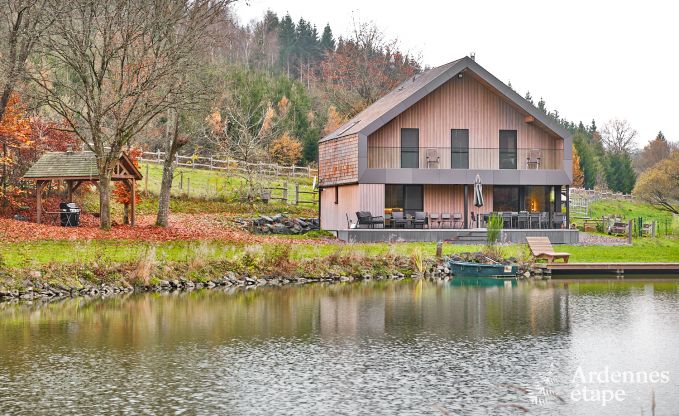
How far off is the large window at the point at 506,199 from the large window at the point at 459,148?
2180 mm

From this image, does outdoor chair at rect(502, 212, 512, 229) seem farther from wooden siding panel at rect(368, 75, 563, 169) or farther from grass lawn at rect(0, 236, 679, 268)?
grass lawn at rect(0, 236, 679, 268)

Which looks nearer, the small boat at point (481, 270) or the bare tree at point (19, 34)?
the small boat at point (481, 270)

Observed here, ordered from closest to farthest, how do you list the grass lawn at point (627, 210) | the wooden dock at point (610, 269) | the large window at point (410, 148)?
the wooden dock at point (610, 269)
the large window at point (410, 148)
the grass lawn at point (627, 210)

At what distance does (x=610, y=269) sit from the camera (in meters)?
34.2

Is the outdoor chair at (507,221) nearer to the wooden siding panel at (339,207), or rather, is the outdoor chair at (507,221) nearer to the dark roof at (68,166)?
the wooden siding panel at (339,207)

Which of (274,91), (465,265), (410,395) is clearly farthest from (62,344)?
(274,91)

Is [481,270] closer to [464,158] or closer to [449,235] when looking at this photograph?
[449,235]

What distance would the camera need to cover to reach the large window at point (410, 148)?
43.8 m

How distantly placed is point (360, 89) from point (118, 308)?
158 ft

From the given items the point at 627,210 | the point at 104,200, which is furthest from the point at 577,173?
the point at 104,200

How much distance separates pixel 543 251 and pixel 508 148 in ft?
35.6

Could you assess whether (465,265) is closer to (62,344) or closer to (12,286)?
(12,286)

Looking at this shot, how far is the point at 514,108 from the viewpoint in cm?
4488

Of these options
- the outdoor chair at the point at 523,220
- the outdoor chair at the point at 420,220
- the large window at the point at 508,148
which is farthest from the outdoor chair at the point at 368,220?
the large window at the point at 508,148
